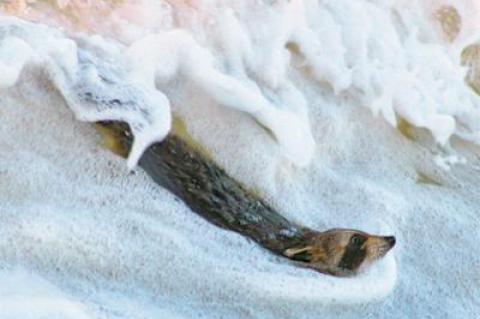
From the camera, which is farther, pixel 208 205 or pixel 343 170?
pixel 343 170

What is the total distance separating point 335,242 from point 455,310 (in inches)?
14.7

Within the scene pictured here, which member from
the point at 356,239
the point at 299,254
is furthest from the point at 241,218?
the point at 356,239

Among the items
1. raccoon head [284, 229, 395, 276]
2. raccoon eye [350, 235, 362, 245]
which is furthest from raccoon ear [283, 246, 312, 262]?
raccoon eye [350, 235, 362, 245]

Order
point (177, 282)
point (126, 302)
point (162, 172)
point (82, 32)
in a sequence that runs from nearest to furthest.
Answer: point (126, 302) < point (177, 282) < point (162, 172) < point (82, 32)

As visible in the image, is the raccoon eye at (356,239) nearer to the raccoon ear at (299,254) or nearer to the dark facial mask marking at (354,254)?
the dark facial mask marking at (354,254)

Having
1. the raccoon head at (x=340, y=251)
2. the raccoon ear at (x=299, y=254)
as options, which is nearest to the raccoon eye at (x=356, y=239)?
the raccoon head at (x=340, y=251)

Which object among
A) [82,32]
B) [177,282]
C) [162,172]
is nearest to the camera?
[177,282]

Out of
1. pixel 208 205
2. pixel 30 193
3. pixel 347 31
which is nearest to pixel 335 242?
pixel 208 205

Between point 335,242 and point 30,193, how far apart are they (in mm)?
731

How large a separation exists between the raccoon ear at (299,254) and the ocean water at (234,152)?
32 millimetres

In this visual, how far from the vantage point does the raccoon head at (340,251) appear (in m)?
2.37

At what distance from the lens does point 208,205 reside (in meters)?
2.38

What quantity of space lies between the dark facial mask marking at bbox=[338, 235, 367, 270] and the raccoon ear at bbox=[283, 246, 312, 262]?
78mm

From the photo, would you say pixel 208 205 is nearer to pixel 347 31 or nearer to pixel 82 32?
pixel 82 32
